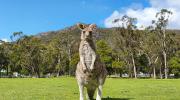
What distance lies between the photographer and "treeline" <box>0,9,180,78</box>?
97000mm

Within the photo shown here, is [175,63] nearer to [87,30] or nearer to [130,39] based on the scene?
[130,39]

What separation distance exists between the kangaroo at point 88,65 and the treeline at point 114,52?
239ft

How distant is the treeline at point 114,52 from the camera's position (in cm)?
9700

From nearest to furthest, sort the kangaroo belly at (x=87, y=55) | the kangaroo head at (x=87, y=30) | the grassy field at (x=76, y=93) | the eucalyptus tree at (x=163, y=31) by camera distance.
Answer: the kangaroo head at (x=87, y=30) → the kangaroo belly at (x=87, y=55) → the grassy field at (x=76, y=93) → the eucalyptus tree at (x=163, y=31)

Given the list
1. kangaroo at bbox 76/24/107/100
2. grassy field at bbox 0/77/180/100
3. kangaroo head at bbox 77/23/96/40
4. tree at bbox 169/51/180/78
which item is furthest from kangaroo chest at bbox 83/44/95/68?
tree at bbox 169/51/180/78

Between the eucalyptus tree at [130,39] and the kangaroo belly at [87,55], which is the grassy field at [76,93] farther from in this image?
the eucalyptus tree at [130,39]

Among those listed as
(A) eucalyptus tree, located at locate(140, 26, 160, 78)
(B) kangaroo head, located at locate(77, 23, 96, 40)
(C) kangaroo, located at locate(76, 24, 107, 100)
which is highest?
(A) eucalyptus tree, located at locate(140, 26, 160, 78)

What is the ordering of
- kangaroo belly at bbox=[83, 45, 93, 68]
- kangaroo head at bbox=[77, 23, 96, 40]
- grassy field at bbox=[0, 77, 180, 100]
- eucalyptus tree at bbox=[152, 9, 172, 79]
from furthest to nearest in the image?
eucalyptus tree at bbox=[152, 9, 172, 79] → grassy field at bbox=[0, 77, 180, 100] → kangaroo belly at bbox=[83, 45, 93, 68] → kangaroo head at bbox=[77, 23, 96, 40]

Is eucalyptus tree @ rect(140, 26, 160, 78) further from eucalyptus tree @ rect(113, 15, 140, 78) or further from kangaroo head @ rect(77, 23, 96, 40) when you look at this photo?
kangaroo head @ rect(77, 23, 96, 40)

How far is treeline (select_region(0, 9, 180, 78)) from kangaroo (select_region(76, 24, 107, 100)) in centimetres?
7296

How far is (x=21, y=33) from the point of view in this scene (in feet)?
364

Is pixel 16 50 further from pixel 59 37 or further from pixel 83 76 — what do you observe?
pixel 83 76

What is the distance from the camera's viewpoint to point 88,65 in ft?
47.2

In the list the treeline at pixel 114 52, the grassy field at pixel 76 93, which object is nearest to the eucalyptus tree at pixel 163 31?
the treeline at pixel 114 52
